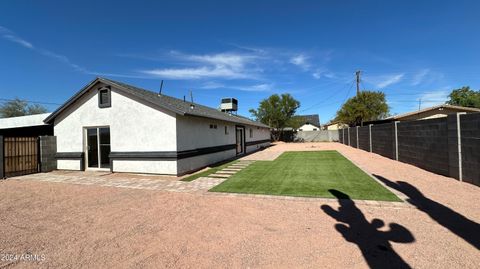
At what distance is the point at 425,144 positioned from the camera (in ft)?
29.2

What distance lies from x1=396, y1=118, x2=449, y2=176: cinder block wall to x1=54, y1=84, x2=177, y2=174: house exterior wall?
9.51 metres

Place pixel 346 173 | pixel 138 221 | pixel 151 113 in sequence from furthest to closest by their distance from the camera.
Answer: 1. pixel 151 113
2. pixel 346 173
3. pixel 138 221

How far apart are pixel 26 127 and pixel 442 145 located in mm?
20590

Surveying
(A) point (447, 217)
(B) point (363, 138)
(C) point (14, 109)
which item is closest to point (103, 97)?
(A) point (447, 217)

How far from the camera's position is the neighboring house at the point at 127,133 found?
916cm

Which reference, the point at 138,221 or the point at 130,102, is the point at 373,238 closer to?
the point at 138,221

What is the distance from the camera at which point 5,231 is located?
412cm

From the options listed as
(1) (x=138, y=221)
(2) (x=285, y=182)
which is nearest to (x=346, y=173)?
(2) (x=285, y=182)

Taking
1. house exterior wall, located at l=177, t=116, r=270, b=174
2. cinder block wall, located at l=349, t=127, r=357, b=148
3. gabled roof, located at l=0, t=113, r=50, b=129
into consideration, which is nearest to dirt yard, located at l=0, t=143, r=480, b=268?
house exterior wall, located at l=177, t=116, r=270, b=174

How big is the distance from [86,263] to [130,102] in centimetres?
780

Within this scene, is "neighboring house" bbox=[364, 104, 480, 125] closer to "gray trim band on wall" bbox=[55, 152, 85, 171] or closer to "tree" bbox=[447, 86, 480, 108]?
"gray trim band on wall" bbox=[55, 152, 85, 171]

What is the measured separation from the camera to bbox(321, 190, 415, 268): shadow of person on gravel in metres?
2.93

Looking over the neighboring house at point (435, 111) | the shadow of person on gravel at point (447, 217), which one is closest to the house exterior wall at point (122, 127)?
the shadow of person on gravel at point (447, 217)

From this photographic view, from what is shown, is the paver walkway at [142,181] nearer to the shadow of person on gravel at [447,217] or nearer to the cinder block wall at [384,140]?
the shadow of person on gravel at [447,217]
